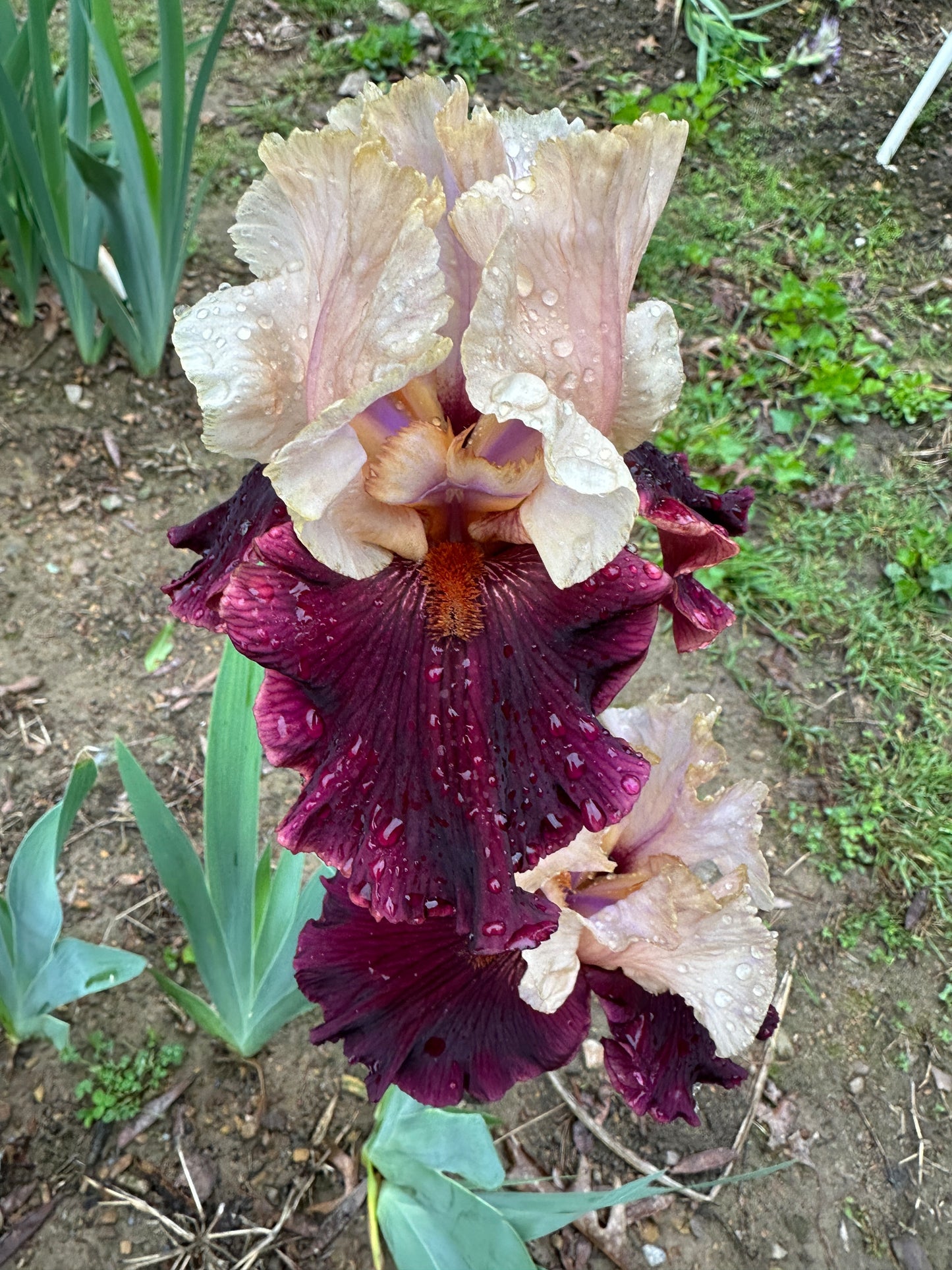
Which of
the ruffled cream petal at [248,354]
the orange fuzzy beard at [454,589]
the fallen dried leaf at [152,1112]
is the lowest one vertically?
the fallen dried leaf at [152,1112]

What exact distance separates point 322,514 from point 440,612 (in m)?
0.16

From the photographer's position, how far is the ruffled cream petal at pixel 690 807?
3.97 feet

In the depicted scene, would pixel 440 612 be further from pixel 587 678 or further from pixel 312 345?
pixel 312 345

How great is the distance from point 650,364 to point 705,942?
0.68 meters

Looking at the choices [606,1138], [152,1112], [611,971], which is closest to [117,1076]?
[152,1112]

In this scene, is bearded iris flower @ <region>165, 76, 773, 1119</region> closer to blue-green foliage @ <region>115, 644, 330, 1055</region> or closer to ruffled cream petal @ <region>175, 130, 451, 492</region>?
ruffled cream petal @ <region>175, 130, 451, 492</region>

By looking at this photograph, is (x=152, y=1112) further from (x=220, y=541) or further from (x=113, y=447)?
(x=113, y=447)

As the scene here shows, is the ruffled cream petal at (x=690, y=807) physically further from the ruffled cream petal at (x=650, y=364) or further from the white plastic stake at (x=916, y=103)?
the white plastic stake at (x=916, y=103)

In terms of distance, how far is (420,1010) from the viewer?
45.8 inches

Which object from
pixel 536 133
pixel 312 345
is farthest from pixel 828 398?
pixel 312 345

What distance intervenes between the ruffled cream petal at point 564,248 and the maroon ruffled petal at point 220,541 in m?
0.31

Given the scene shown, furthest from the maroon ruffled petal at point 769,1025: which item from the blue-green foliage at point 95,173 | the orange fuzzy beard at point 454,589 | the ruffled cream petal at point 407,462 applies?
the blue-green foliage at point 95,173

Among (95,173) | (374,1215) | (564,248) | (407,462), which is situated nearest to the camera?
(564,248)

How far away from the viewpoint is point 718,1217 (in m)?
1.78
